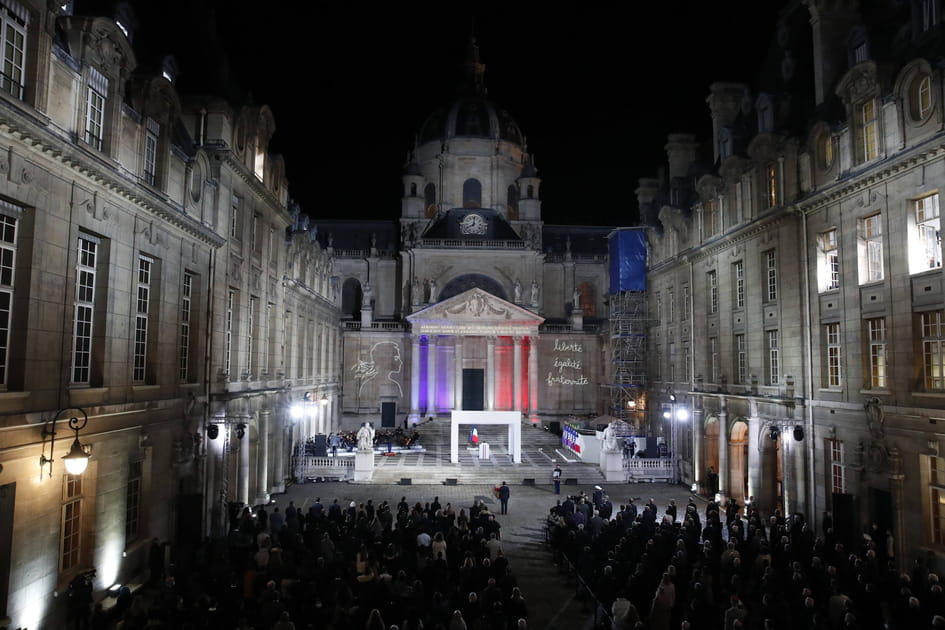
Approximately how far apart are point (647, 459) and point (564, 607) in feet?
62.5

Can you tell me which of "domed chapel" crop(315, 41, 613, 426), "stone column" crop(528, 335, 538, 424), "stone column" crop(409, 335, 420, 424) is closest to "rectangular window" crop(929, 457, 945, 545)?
"domed chapel" crop(315, 41, 613, 426)

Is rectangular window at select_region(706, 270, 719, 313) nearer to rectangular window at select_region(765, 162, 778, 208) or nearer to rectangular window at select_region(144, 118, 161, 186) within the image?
rectangular window at select_region(765, 162, 778, 208)

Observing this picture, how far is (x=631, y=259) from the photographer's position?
40.2 meters

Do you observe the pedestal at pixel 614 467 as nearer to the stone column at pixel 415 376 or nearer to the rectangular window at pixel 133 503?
the rectangular window at pixel 133 503

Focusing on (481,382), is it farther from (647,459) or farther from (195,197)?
(195,197)

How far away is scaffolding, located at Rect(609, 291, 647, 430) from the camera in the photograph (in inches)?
1569

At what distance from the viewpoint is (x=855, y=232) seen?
19953 millimetres

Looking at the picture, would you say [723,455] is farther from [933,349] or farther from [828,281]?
[933,349]

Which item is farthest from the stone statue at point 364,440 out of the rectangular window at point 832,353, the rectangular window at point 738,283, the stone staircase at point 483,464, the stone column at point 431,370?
the stone column at point 431,370

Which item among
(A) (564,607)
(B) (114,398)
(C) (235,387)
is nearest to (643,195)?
(C) (235,387)

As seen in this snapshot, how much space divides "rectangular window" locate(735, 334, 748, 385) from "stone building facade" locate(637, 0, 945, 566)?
86 millimetres

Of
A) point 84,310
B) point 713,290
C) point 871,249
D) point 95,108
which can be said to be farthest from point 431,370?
point 95,108

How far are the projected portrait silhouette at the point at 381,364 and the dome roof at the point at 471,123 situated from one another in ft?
72.7

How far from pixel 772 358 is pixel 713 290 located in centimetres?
647
